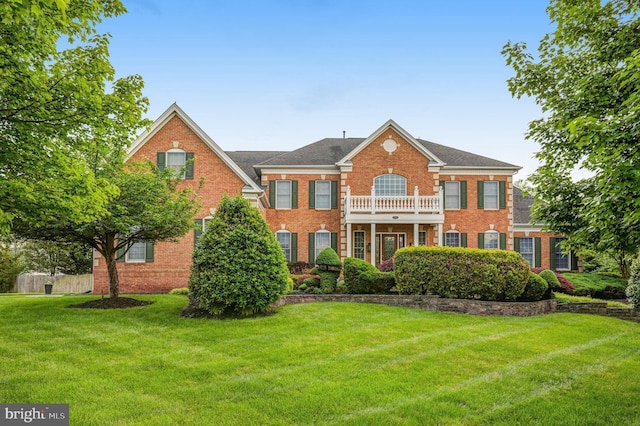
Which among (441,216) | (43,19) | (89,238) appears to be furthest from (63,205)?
(441,216)

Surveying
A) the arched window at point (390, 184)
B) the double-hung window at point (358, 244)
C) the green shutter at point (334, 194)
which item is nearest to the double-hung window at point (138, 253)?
the green shutter at point (334, 194)

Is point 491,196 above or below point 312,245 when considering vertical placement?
above

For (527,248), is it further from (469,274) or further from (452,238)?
(469,274)

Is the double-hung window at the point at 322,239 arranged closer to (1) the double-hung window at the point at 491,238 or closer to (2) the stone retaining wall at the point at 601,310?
(1) the double-hung window at the point at 491,238

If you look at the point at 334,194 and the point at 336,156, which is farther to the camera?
the point at 336,156

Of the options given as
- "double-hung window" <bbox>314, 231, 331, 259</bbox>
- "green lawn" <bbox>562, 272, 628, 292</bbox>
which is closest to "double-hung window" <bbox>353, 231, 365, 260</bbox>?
"double-hung window" <bbox>314, 231, 331, 259</bbox>

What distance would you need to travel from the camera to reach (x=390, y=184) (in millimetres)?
25219

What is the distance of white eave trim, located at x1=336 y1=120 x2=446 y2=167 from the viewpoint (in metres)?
24.9

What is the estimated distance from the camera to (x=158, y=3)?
10.0 m

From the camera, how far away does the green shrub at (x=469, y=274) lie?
42.8 feet

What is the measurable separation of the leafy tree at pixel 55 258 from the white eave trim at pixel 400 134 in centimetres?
1960

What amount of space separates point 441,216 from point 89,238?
55.6 feet

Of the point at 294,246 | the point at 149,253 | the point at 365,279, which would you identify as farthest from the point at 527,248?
the point at 149,253

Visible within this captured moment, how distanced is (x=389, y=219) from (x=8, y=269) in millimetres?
25257
